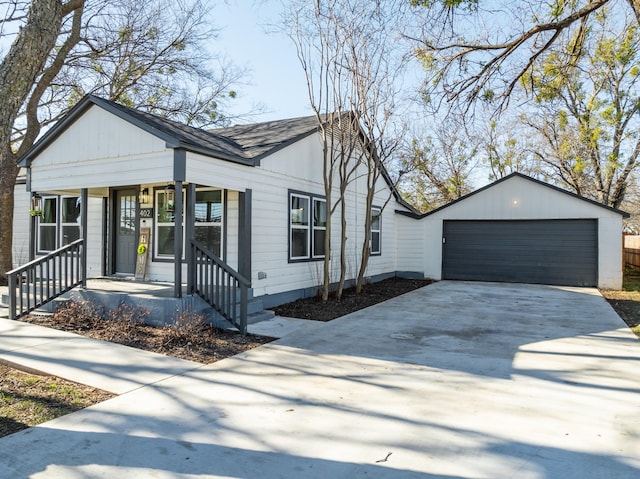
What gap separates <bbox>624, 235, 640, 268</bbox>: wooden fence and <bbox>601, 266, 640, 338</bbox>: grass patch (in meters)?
7.70

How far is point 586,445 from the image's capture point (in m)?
3.03

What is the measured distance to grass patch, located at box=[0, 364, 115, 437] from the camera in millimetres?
3348

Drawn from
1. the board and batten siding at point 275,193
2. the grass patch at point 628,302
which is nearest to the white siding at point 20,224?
the board and batten siding at point 275,193

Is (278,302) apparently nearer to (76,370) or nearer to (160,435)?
(76,370)

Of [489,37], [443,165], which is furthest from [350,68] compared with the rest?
[443,165]

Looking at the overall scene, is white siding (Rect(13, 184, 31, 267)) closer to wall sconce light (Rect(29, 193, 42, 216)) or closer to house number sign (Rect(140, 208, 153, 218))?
wall sconce light (Rect(29, 193, 42, 216))

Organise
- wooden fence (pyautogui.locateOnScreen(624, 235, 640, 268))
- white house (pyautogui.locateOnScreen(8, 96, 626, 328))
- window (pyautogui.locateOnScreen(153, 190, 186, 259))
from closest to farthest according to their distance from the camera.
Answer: white house (pyautogui.locateOnScreen(8, 96, 626, 328)) → window (pyautogui.locateOnScreen(153, 190, 186, 259)) → wooden fence (pyautogui.locateOnScreen(624, 235, 640, 268))

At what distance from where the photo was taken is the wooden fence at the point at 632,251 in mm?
20047

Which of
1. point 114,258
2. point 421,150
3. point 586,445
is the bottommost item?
Result: point 586,445

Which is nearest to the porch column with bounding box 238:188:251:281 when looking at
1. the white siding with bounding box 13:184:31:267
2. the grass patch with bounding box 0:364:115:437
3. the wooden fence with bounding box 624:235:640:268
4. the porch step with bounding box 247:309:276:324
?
the porch step with bounding box 247:309:276:324

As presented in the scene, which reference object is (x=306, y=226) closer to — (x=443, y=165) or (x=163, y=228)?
(x=163, y=228)

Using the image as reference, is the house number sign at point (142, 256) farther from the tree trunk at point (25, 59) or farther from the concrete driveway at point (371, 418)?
the tree trunk at point (25, 59)

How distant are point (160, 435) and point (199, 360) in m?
1.90

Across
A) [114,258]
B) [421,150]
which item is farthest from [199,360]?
[421,150]
